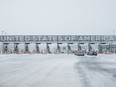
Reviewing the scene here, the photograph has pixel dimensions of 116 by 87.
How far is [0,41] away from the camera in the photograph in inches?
4518

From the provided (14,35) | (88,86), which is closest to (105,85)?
(88,86)

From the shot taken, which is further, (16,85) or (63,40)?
(63,40)

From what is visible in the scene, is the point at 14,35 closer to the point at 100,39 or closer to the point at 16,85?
the point at 100,39

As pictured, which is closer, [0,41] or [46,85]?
[46,85]

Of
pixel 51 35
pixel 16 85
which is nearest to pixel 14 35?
pixel 51 35

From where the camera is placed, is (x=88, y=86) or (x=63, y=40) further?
(x=63, y=40)

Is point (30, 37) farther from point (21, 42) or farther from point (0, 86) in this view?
point (0, 86)

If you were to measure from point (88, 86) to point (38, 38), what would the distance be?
107 m

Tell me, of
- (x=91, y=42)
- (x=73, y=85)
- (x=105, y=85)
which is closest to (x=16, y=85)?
(x=73, y=85)

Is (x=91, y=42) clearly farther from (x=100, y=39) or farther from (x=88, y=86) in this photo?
(x=88, y=86)

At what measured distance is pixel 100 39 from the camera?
11606cm

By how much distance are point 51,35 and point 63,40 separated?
5.54 meters

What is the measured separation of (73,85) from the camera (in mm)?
13234

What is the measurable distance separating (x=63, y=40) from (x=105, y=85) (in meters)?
103
